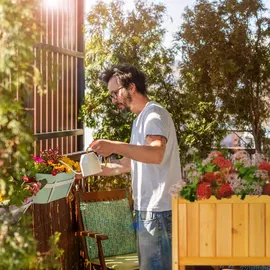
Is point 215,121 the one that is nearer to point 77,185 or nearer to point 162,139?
point 77,185

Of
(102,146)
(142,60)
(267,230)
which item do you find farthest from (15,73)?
(142,60)

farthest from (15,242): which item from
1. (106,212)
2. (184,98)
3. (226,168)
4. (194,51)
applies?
(194,51)

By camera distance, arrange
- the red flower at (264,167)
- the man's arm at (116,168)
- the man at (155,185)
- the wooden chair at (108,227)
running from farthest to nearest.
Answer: the wooden chair at (108,227)
the man's arm at (116,168)
the man at (155,185)
the red flower at (264,167)

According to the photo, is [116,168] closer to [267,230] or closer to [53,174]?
[53,174]

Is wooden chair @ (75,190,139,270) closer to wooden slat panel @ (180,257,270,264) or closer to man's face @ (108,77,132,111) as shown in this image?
man's face @ (108,77,132,111)

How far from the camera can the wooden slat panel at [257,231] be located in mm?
2571

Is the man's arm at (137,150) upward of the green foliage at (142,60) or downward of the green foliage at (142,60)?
downward

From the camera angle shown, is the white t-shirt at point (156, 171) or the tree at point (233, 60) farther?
the tree at point (233, 60)

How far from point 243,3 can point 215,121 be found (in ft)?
5.25

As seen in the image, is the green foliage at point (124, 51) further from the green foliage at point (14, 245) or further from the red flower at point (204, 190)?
the green foliage at point (14, 245)

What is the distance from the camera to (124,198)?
4.46 m

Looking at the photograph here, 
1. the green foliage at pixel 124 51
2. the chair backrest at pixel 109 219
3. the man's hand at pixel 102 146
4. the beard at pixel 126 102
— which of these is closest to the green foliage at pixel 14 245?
the man's hand at pixel 102 146

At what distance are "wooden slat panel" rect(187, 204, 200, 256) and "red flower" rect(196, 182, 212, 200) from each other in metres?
0.07

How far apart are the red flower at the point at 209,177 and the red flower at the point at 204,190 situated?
2 cm
